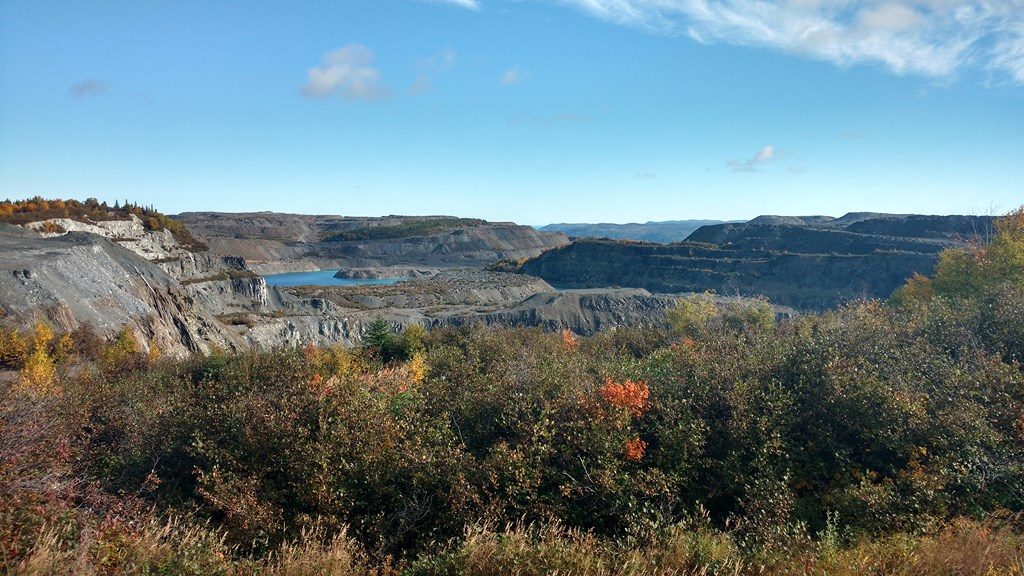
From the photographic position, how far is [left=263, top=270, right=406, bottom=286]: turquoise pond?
132m

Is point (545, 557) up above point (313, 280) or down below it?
above

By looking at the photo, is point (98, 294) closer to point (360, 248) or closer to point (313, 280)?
point (313, 280)

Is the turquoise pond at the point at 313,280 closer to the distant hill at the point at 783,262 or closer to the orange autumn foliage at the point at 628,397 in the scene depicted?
the distant hill at the point at 783,262

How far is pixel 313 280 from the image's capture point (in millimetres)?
139000

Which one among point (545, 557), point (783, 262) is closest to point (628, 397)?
point (545, 557)

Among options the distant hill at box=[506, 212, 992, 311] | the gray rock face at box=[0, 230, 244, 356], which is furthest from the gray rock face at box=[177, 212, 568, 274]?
the gray rock face at box=[0, 230, 244, 356]

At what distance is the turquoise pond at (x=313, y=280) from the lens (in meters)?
132

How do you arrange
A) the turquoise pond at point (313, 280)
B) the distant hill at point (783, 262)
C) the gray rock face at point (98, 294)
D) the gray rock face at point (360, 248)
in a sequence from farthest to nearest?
the gray rock face at point (360, 248) < the turquoise pond at point (313, 280) < the distant hill at point (783, 262) < the gray rock face at point (98, 294)

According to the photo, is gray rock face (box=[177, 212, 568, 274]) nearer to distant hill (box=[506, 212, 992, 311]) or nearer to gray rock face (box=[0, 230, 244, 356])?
distant hill (box=[506, 212, 992, 311])

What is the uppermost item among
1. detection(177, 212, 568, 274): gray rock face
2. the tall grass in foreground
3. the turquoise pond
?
detection(177, 212, 568, 274): gray rock face

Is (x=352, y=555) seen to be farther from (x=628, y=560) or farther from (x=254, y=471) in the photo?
(x=628, y=560)

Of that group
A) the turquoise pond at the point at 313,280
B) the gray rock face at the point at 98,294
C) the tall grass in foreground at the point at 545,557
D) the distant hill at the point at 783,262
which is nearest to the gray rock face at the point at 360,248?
the turquoise pond at the point at 313,280

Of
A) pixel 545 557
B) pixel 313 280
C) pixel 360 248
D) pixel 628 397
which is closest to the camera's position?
pixel 545 557

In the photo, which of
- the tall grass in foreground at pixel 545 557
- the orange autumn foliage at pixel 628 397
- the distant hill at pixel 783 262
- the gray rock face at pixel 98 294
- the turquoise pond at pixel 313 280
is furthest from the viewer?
the turquoise pond at pixel 313 280
